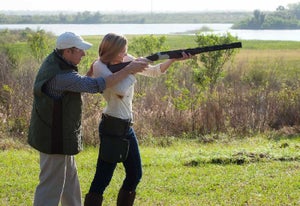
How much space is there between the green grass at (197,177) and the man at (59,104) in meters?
1.39

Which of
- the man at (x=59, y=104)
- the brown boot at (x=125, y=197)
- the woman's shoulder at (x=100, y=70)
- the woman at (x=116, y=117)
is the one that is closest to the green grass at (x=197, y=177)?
the brown boot at (x=125, y=197)

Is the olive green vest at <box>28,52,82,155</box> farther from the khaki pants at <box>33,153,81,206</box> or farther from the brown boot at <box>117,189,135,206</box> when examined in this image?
the brown boot at <box>117,189,135,206</box>

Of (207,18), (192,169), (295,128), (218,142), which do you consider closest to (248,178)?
(192,169)

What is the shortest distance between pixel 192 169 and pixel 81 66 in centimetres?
849

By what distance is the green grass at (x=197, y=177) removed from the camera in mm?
5516

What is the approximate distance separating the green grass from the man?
139 centimetres

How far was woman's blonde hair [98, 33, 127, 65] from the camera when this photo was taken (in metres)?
4.19

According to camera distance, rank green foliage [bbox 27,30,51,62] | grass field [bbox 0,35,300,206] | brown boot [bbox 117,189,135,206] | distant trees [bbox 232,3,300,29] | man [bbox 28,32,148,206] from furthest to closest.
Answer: distant trees [bbox 232,3,300,29], green foliage [bbox 27,30,51,62], grass field [bbox 0,35,300,206], brown boot [bbox 117,189,135,206], man [bbox 28,32,148,206]

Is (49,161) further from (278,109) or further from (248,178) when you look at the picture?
(278,109)

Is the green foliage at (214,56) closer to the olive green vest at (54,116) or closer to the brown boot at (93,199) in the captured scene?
the brown boot at (93,199)

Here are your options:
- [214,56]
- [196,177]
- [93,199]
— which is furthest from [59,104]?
[214,56]

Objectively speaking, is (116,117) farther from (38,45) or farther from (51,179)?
(38,45)

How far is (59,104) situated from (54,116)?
0.30ft

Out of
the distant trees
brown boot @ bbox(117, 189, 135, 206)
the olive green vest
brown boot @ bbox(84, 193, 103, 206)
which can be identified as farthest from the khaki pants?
the distant trees
